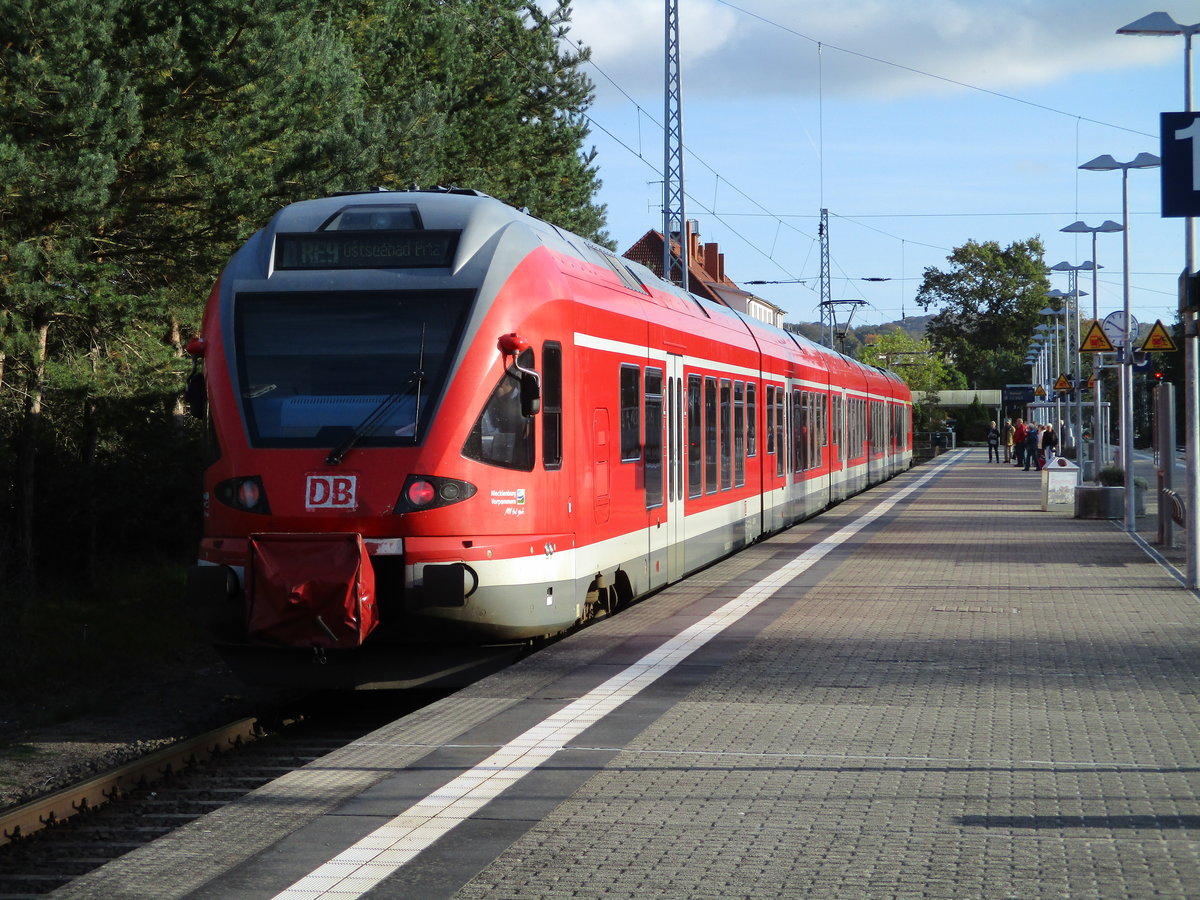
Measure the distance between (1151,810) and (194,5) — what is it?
549 inches

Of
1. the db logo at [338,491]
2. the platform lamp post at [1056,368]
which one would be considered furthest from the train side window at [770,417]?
the platform lamp post at [1056,368]

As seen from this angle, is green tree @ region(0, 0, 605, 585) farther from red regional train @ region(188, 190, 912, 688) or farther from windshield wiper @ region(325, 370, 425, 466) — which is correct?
windshield wiper @ region(325, 370, 425, 466)

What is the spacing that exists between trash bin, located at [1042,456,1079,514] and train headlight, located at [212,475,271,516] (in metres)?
20.9

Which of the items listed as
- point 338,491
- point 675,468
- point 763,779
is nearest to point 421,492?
point 338,491

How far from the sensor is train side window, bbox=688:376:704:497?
51.3 ft

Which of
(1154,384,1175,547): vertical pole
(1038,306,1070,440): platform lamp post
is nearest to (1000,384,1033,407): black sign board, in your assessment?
(1038,306,1070,440): platform lamp post

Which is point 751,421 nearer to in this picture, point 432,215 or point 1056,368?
point 432,215

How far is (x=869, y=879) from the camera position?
5.34m

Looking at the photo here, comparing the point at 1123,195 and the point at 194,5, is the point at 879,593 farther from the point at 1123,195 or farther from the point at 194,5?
the point at 1123,195

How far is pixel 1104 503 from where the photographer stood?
25297 millimetres

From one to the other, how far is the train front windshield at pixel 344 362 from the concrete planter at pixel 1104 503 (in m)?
18.1

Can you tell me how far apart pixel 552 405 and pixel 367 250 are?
5.43ft

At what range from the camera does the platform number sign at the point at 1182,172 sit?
12812 mm

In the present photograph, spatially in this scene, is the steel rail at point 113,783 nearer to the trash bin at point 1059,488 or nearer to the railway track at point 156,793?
the railway track at point 156,793
